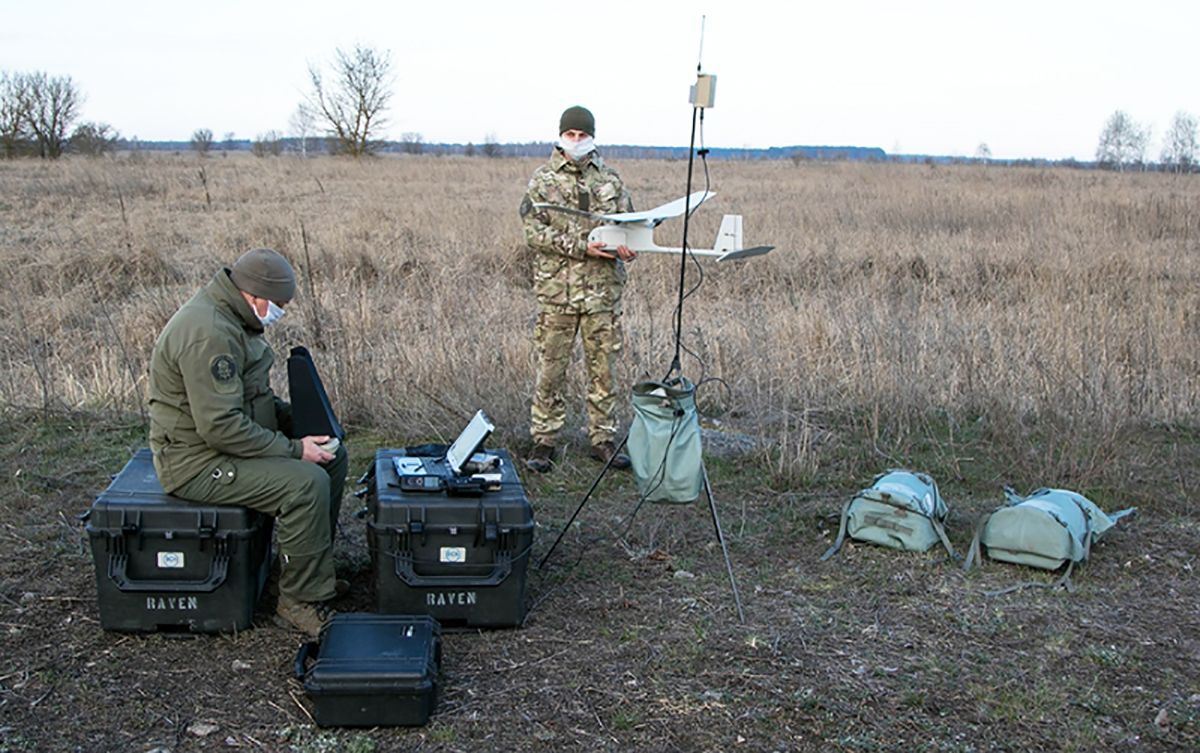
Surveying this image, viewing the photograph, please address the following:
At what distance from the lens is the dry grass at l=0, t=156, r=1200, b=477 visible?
7.03m

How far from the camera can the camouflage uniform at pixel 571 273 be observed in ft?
19.8

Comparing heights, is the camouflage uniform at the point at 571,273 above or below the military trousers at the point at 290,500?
above

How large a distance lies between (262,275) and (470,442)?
1.00 metres

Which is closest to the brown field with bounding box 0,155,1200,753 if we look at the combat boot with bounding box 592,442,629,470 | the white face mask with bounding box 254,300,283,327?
the combat boot with bounding box 592,442,629,470

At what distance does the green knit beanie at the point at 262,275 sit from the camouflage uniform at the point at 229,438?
2.4 inches

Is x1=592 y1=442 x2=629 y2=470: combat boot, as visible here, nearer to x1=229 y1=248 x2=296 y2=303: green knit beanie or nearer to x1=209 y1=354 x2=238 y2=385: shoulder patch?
x1=229 y1=248 x2=296 y2=303: green knit beanie

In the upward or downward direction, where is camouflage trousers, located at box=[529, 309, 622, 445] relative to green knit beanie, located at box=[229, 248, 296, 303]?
downward

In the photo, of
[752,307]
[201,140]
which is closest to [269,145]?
[201,140]

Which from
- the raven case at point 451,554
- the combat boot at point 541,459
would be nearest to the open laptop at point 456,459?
the raven case at point 451,554

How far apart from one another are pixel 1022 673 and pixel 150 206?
702 inches

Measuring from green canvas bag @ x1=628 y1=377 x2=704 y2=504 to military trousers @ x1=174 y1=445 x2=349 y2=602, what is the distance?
1.40m

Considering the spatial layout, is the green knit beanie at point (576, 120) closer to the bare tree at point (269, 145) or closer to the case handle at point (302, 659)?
the case handle at point (302, 659)

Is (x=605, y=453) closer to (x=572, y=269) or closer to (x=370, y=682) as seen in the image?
(x=572, y=269)

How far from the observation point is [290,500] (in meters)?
3.98
